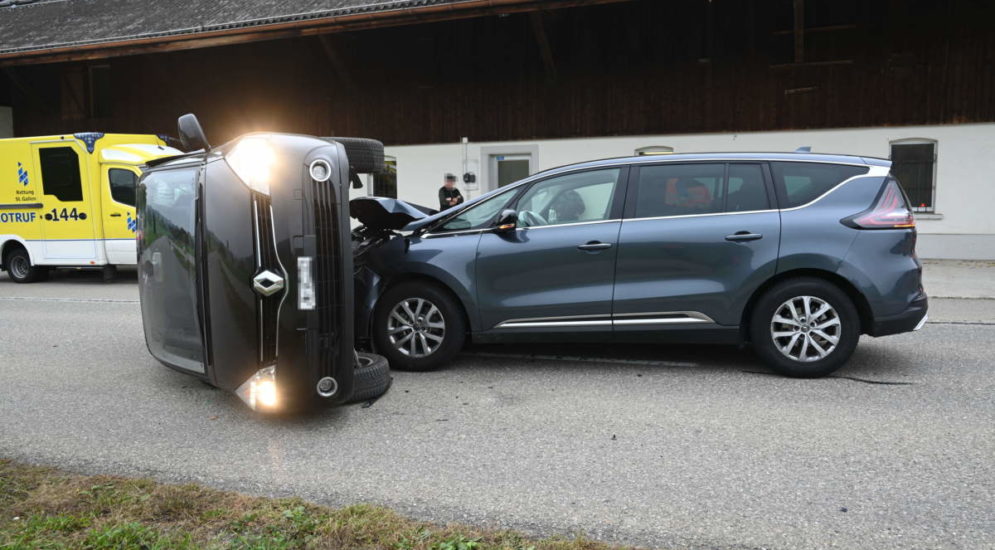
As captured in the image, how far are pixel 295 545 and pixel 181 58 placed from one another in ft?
66.2

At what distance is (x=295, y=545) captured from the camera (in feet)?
9.84

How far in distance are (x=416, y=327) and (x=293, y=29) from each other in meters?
12.1

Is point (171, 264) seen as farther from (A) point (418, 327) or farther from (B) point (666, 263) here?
(B) point (666, 263)

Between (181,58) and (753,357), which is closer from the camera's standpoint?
(753,357)

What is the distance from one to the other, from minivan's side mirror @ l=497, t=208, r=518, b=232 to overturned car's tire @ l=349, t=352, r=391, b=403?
1.46m

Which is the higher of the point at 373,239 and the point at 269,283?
the point at 373,239

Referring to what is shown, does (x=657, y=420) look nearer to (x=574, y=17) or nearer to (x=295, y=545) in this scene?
(x=295, y=545)

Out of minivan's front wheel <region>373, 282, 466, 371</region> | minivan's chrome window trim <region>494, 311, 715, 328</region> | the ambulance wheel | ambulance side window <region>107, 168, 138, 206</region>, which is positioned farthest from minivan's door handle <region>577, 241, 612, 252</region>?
the ambulance wheel

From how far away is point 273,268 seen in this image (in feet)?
14.2

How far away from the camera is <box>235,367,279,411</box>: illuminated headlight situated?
173 inches

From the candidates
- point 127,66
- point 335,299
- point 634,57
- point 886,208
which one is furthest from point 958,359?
point 127,66

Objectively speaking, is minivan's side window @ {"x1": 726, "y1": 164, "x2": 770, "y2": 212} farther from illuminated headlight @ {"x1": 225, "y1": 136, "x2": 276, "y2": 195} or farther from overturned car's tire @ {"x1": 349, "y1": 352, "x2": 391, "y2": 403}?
illuminated headlight @ {"x1": 225, "y1": 136, "x2": 276, "y2": 195}

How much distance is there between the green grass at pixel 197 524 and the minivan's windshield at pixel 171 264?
1360 mm

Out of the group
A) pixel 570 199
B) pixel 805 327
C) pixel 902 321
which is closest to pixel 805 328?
pixel 805 327
